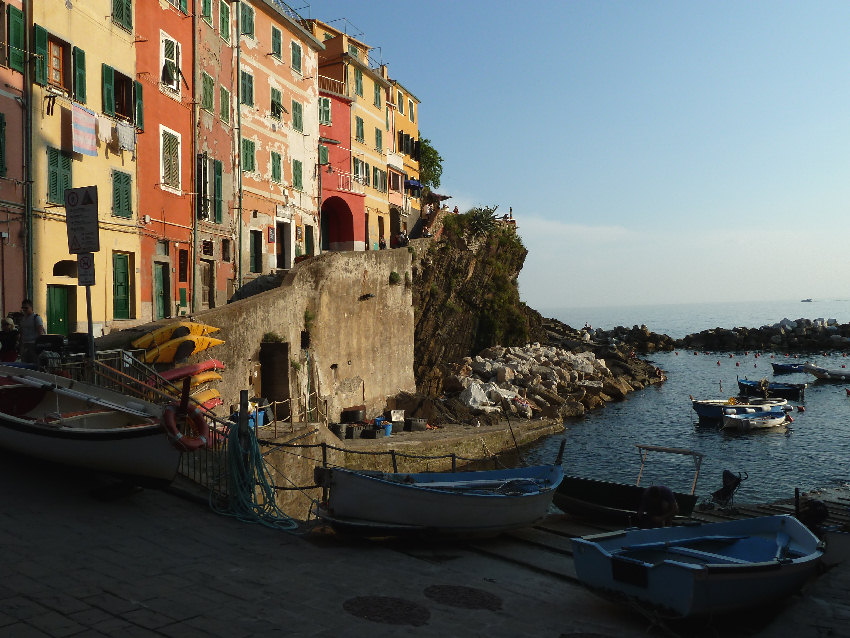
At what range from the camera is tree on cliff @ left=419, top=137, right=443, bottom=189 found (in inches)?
2356

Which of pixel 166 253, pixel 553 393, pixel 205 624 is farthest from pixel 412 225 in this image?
pixel 205 624

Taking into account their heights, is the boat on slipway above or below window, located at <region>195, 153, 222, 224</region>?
below

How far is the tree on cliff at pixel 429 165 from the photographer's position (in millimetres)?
59844

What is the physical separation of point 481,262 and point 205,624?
4486cm

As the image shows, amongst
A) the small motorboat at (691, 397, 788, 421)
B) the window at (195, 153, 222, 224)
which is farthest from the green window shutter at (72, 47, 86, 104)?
the small motorboat at (691, 397, 788, 421)

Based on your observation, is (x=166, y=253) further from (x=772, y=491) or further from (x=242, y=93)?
(x=772, y=491)

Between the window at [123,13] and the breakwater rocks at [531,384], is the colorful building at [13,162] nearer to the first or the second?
the window at [123,13]

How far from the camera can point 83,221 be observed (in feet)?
35.9

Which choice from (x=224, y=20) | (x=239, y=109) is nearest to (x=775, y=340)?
(x=239, y=109)

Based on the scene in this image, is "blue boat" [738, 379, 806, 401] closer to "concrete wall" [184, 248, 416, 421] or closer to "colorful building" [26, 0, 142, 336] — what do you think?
"concrete wall" [184, 248, 416, 421]

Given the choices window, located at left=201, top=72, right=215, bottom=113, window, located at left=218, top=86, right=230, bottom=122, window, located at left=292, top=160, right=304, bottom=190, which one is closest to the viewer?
window, located at left=201, top=72, right=215, bottom=113

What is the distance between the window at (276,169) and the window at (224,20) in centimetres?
542

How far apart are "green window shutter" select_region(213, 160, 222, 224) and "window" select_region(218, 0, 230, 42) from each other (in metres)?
5.20

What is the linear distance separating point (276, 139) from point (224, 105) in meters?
4.22
